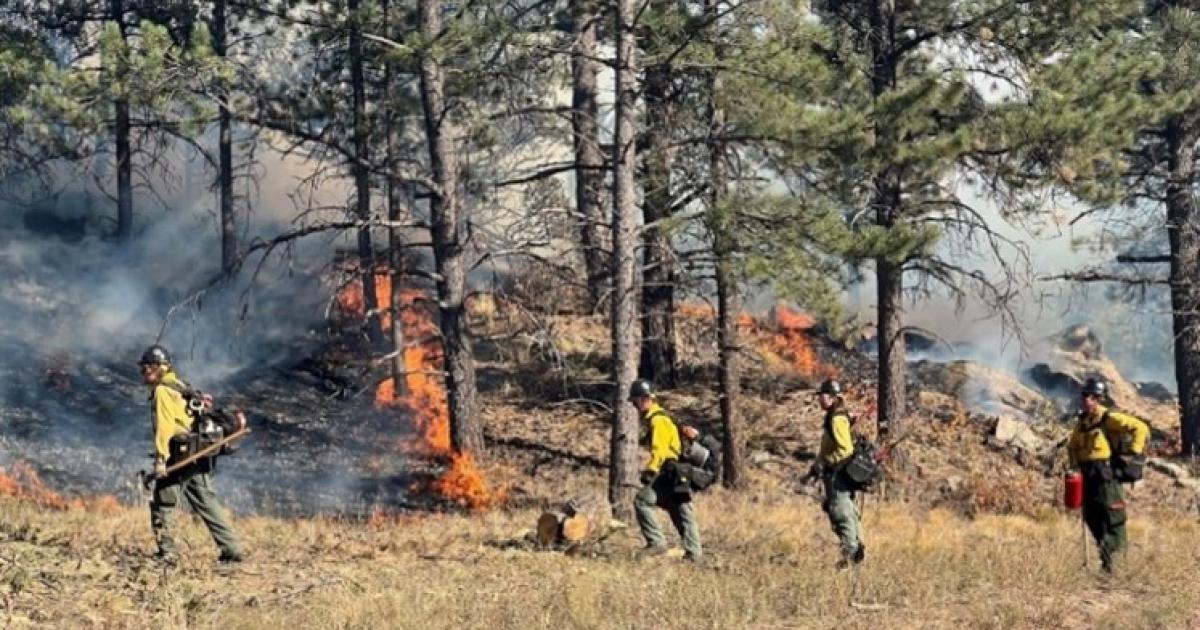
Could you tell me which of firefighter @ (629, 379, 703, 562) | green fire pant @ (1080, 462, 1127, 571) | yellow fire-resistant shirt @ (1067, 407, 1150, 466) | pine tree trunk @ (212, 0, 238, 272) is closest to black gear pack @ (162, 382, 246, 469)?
firefighter @ (629, 379, 703, 562)

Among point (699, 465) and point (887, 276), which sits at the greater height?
point (887, 276)

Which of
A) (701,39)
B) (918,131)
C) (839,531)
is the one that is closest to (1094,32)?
(918,131)

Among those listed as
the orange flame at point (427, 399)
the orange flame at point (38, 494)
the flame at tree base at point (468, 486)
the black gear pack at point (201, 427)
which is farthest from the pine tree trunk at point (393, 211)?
the black gear pack at point (201, 427)

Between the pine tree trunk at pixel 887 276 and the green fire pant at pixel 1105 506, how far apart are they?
582cm

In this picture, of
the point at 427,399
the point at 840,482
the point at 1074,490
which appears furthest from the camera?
the point at 427,399

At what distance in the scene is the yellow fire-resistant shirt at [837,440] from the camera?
1052 centimetres

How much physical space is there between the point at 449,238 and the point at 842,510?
299 inches

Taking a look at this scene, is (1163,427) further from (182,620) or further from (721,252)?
(182,620)

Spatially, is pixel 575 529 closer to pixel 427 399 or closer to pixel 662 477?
pixel 662 477

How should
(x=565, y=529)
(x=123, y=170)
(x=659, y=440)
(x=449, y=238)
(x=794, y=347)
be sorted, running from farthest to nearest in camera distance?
(x=123, y=170)
(x=794, y=347)
(x=449, y=238)
(x=565, y=529)
(x=659, y=440)

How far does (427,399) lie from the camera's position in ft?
71.6

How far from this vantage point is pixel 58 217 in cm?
3105

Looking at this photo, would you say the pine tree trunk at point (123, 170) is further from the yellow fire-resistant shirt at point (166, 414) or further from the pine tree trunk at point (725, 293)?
the yellow fire-resistant shirt at point (166, 414)

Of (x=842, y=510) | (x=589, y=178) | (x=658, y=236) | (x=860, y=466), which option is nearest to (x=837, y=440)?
(x=860, y=466)
